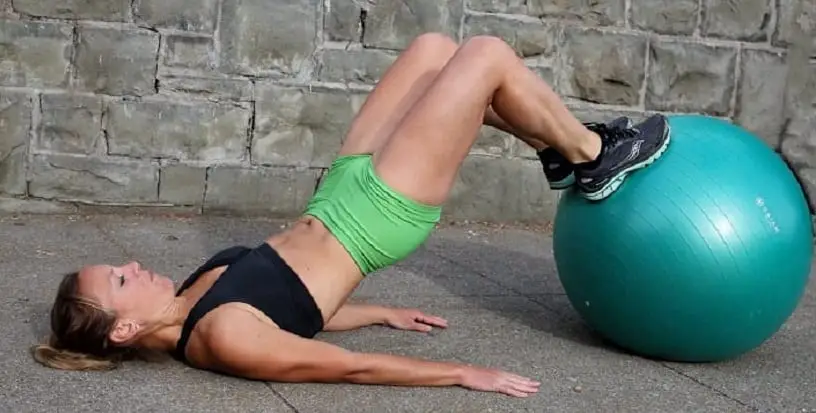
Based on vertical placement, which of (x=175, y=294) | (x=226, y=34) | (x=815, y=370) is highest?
(x=226, y=34)

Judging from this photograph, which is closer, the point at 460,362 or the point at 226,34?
the point at 460,362

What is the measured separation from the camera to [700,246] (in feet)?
11.3

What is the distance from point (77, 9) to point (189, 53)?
0.61m

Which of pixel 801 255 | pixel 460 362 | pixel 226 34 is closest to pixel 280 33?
pixel 226 34

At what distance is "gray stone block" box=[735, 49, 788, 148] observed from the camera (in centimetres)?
649

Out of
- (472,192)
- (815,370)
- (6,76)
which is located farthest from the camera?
(472,192)

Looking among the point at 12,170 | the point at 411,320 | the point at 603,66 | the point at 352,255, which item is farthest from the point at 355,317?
the point at 603,66

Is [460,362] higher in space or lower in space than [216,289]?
lower

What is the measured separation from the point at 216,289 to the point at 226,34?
8.96 ft

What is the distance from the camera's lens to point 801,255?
358 centimetres

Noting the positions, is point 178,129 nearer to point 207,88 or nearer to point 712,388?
point 207,88

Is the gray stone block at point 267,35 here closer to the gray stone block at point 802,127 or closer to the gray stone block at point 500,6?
the gray stone block at point 500,6

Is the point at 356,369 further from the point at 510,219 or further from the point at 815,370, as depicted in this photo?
the point at 510,219

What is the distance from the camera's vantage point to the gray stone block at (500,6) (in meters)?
Answer: 6.11
